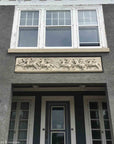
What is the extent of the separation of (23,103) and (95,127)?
3100mm

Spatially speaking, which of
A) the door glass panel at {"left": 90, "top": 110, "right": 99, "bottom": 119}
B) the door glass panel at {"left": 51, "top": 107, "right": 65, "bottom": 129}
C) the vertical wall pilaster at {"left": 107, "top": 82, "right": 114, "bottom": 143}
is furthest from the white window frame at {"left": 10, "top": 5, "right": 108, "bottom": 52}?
the door glass panel at {"left": 90, "top": 110, "right": 99, "bottom": 119}

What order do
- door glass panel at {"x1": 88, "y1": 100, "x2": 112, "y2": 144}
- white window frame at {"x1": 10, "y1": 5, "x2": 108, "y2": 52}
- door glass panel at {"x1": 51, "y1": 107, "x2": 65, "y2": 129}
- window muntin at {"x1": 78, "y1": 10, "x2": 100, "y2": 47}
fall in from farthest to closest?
1. door glass panel at {"x1": 51, "y1": 107, "x2": 65, "y2": 129}
2. door glass panel at {"x1": 88, "y1": 100, "x2": 112, "y2": 144}
3. window muntin at {"x1": 78, "y1": 10, "x2": 100, "y2": 47}
4. white window frame at {"x1": 10, "y1": 5, "x2": 108, "y2": 52}

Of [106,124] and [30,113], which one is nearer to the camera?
[106,124]

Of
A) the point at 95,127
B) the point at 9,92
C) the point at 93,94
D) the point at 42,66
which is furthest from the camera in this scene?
the point at 93,94

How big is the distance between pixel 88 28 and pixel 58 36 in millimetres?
1250

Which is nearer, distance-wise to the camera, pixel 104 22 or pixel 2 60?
pixel 2 60

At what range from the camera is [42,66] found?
18.2 feet

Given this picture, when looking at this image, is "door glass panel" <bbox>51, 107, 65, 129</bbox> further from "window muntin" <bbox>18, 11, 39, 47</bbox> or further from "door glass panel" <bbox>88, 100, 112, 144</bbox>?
"window muntin" <bbox>18, 11, 39, 47</bbox>

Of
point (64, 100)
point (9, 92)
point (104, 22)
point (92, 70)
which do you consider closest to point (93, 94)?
point (64, 100)

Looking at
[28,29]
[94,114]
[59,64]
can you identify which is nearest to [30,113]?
[59,64]

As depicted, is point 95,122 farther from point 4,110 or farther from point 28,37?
point 28,37

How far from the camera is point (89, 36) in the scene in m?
6.23

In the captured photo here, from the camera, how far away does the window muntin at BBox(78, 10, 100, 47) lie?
6086mm

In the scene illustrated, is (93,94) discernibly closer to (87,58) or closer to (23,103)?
(87,58)
